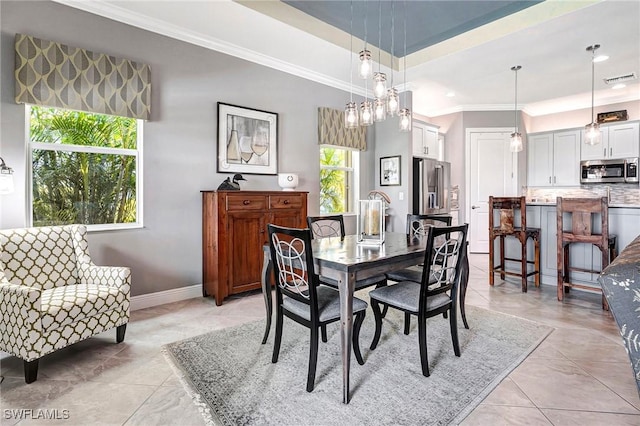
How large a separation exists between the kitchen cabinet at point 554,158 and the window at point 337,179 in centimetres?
385

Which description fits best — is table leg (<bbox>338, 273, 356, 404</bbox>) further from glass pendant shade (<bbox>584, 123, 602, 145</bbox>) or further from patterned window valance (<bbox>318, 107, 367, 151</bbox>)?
glass pendant shade (<bbox>584, 123, 602, 145</bbox>)

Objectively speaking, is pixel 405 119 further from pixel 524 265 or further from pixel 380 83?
pixel 524 265

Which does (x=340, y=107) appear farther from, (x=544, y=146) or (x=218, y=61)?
(x=544, y=146)

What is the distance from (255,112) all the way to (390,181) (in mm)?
2397

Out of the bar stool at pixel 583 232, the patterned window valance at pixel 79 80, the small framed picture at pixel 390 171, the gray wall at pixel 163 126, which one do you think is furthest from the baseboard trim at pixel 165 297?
the bar stool at pixel 583 232

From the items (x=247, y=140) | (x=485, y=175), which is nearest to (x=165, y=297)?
(x=247, y=140)

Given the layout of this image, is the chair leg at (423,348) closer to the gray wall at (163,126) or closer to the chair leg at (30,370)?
the chair leg at (30,370)

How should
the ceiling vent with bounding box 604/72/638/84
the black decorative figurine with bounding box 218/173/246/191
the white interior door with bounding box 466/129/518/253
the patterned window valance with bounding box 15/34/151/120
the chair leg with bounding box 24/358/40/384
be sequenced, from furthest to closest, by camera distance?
the white interior door with bounding box 466/129/518/253
the ceiling vent with bounding box 604/72/638/84
the black decorative figurine with bounding box 218/173/246/191
the patterned window valance with bounding box 15/34/151/120
the chair leg with bounding box 24/358/40/384

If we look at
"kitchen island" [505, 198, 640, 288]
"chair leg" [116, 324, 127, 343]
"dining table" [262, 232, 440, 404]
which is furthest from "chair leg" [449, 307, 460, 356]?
"chair leg" [116, 324, 127, 343]

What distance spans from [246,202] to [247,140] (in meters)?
0.92

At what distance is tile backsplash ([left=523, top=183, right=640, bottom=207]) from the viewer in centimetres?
559

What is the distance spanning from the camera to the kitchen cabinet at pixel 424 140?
5.20m

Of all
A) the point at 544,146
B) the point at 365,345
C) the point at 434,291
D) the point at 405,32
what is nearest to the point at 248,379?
the point at 365,345

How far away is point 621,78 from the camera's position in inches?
186
